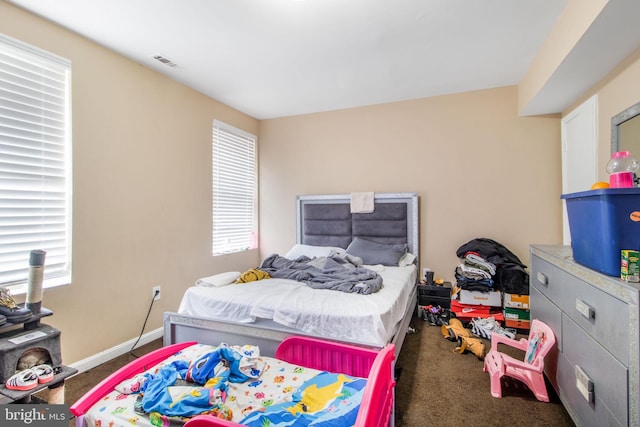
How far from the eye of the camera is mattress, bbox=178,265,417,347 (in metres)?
1.79

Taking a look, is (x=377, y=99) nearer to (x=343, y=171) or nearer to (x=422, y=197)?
(x=343, y=171)

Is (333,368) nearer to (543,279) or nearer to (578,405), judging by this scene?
(578,405)

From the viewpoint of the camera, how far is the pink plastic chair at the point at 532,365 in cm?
182

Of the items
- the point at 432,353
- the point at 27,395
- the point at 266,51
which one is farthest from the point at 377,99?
the point at 27,395

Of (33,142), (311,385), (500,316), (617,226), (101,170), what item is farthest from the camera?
(500,316)

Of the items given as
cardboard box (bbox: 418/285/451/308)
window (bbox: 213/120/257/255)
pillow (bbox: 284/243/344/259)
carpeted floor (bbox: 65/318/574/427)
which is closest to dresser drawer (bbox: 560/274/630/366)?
carpeted floor (bbox: 65/318/574/427)

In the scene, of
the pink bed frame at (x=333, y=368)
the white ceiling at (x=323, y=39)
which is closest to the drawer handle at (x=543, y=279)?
the pink bed frame at (x=333, y=368)

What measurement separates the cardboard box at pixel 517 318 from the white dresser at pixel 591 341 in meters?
0.98

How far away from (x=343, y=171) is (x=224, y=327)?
8.65ft

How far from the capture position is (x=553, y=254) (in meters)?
1.85

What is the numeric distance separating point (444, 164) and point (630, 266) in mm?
2516

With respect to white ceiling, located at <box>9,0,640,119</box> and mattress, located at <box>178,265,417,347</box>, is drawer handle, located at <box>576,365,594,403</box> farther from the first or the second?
white ceiling, located at <box>9,0,640,119</box>

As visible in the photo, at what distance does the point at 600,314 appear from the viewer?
130 cm

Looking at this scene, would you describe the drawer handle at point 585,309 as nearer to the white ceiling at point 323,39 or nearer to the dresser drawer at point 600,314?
the dresser drawer at point 600,314
